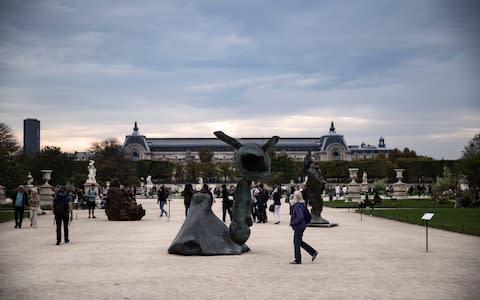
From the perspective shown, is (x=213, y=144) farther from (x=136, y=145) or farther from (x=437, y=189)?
(x=437, y=189)

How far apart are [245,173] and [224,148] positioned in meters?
147

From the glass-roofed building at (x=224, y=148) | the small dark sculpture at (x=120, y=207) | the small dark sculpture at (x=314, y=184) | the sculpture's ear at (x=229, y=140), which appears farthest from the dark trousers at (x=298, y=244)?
the glass-roofed building at (x=224, y=148)

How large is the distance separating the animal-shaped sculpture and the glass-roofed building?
132m

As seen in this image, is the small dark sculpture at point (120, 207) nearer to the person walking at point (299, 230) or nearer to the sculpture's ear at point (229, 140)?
the sculpture's ear at point (229, 140)

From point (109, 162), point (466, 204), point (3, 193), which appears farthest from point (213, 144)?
point (466, 204)

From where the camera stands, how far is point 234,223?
45.9 feet

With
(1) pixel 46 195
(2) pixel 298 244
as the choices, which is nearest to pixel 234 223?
(2) pixel 298 244

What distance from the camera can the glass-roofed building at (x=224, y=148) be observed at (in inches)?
6033

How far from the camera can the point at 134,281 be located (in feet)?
34.1

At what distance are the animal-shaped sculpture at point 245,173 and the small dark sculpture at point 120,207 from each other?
41.7 feet

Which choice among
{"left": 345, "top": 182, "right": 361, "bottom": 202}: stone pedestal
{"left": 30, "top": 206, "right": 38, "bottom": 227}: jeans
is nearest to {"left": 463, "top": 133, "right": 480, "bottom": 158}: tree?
{"left": 345, "top": 182, "right": 361, "bottom": 202}: stone pedestal

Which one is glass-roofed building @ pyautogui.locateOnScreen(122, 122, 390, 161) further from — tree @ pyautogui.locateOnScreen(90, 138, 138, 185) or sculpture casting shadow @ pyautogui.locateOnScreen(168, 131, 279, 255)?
sculpture casting shadow @ pyautogui.locateOnScreen(168, 131, 279, 255)

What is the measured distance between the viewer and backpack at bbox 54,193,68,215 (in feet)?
53.4

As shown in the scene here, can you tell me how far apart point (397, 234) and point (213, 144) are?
5800 inches
